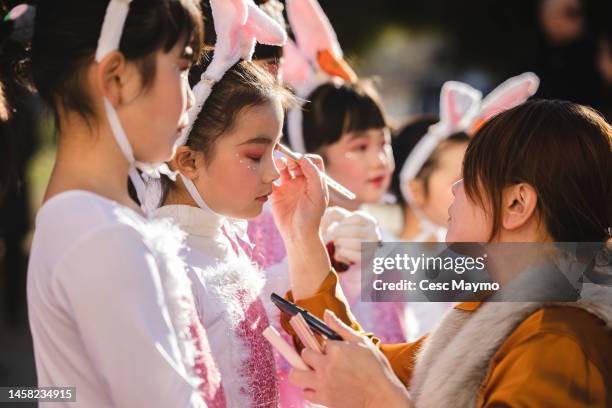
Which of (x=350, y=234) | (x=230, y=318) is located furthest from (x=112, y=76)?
(x=350, y=234)

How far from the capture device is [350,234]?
2.20 metres

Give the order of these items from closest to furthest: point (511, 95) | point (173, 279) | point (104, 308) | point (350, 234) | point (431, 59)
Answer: point (104, 308)
point (173, 279)
point (350, 234)
point (511, 95)
point (431, 59)

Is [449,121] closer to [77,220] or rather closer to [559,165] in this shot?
[559,165]

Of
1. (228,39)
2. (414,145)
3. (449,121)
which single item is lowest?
(414,145)

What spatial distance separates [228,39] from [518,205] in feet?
2.11

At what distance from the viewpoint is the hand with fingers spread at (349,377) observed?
142cm

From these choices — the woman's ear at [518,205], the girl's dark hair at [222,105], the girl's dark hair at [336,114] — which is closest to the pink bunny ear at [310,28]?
the girl's dark hair at [336,114]

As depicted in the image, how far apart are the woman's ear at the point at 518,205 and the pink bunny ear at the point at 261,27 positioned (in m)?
0.56

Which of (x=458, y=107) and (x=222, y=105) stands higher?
(x=222, y=105)

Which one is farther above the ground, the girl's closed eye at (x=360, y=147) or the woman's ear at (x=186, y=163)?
the woman's ear at (x=186, y=163)

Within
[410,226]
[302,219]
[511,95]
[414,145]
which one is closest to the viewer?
[302,219]

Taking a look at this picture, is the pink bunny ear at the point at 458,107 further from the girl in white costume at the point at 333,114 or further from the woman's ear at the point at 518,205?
the woman's ear at the point at 518,205

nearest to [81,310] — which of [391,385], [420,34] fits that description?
[391,385]

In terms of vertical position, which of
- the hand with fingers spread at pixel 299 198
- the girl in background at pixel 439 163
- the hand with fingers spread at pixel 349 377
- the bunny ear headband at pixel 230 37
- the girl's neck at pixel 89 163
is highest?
the bunny ear headband at pixel 230 37
